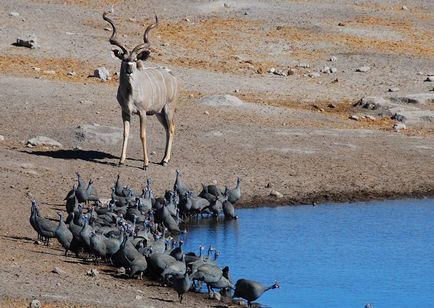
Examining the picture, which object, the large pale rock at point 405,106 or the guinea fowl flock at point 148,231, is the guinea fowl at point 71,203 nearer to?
the guinea fowl flock at point 148,231

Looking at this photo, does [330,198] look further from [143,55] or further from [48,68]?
[48,68]

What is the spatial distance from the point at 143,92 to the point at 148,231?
5443 millimetres

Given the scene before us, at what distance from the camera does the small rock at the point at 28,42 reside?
35.6m

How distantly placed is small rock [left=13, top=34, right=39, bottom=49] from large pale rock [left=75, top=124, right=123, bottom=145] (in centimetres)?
907

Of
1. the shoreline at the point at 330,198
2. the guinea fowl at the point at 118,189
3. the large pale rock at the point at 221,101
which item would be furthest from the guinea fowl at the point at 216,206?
the large pale rock at the point at 221,101

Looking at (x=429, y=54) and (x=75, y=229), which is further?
(x=429, y=54)

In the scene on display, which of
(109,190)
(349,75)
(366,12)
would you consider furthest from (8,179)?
(366,12)

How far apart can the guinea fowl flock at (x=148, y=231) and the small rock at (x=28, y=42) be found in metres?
→ 12.7

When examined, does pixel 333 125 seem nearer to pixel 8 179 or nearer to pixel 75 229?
pixel 8 179

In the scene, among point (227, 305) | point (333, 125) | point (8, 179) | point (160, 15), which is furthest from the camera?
point (160, 15)

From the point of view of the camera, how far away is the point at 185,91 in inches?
1280

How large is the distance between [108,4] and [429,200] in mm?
19902

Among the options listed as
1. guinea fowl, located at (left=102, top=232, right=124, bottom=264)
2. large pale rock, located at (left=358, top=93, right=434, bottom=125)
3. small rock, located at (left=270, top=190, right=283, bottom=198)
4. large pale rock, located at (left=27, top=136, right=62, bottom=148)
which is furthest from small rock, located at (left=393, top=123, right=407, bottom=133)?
guinea fowl, located at (left=102, top=232, right=124, bottom=264)

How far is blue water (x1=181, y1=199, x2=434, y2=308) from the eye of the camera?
59.6 feet
